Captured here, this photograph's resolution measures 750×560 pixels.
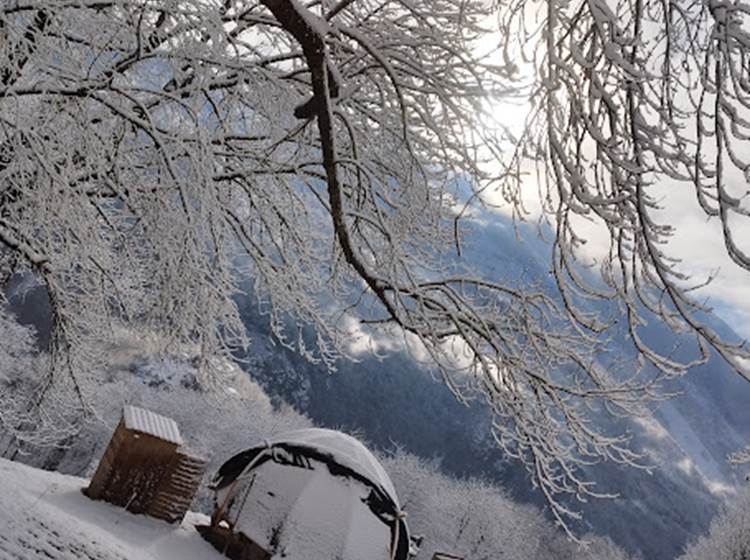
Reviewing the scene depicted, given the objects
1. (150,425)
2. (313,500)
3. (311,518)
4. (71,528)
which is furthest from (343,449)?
(71,528)

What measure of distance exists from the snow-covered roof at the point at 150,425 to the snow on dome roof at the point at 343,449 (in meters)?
2.27

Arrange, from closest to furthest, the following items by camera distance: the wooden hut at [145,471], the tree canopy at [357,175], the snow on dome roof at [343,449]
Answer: the tree canopy at [357,175]
the wooden hut at [145,471]
the snow on dome roof at [343,449]

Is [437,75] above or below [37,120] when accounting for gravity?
above

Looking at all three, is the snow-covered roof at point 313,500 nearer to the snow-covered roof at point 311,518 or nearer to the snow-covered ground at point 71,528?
the snow-covered roof at point 311,518

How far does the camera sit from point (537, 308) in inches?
230

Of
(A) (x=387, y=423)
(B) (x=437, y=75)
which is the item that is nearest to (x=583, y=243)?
(B) (x=437, y=75)

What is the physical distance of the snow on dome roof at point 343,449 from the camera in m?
14.1

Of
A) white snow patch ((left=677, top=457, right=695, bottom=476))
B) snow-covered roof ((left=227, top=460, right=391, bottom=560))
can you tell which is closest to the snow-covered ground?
snow-covered roof ((left=227, top=460, right=391, bottom=560))

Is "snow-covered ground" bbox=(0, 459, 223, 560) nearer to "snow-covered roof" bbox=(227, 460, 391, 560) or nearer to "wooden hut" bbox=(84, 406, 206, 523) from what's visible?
"wooden hut" bbox=(84, 406, 206, 523)

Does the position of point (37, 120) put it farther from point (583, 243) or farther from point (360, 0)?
point (583, 243)

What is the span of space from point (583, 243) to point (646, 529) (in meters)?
109

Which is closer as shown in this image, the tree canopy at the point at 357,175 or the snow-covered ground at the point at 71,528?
the tree canopy at the point at 357,175

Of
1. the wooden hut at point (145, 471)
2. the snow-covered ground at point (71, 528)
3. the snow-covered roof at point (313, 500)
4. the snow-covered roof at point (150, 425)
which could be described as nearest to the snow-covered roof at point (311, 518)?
the snow-covered roof at point (313, 500)

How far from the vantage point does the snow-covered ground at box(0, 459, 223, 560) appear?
8.53 m
